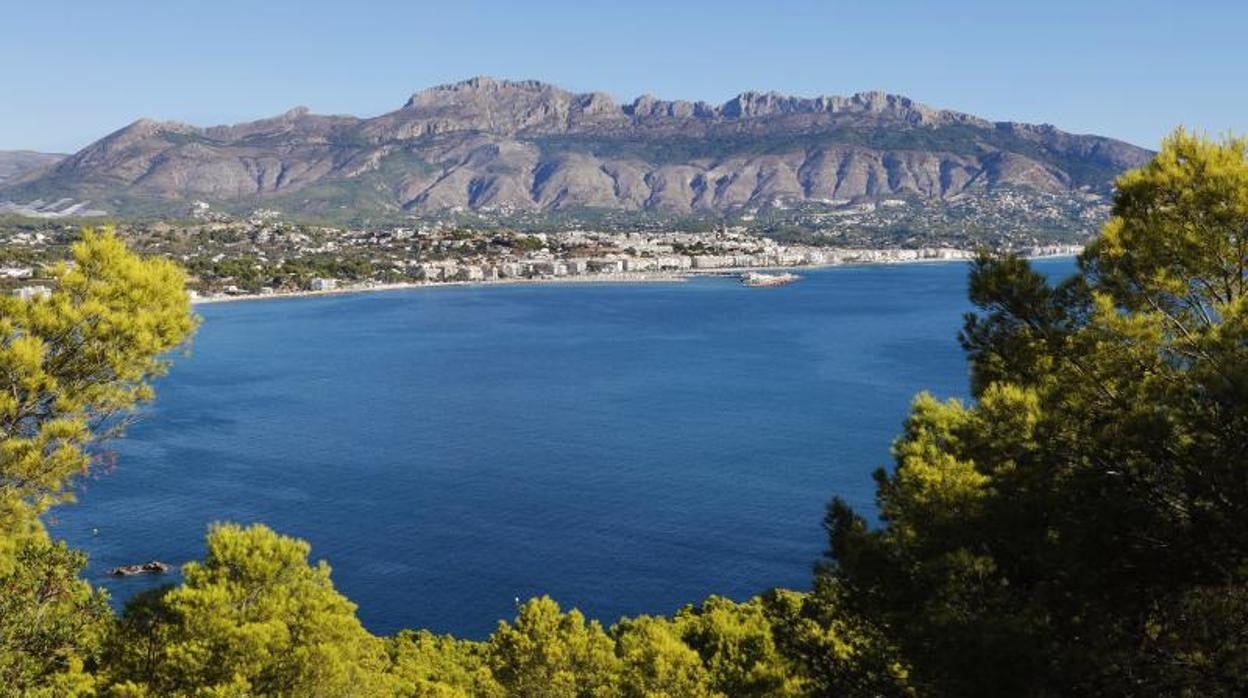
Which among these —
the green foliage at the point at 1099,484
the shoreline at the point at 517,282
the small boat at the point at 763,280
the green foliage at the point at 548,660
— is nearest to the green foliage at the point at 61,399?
the green foliage at the point at 1099,484

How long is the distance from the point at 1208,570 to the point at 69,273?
9870mm

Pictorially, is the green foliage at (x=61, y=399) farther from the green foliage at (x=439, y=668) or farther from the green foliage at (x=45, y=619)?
the green foliage at (x=439, y=668)

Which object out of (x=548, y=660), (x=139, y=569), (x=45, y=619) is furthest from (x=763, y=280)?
(x=45, y=619)

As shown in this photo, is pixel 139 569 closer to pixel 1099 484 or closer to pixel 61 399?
pixel 61 399

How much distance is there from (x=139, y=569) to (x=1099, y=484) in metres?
36.2

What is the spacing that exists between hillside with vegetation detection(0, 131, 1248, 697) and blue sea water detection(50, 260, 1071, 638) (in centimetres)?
1681

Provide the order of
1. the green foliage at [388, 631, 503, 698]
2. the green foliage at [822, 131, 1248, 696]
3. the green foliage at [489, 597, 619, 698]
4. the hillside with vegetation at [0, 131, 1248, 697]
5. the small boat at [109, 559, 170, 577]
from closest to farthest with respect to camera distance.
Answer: the green foliage at [822, 131, 1248, 696] → the hillside with vegetation at [0, 131, 1248, 697] → the green foliage at [388, 631, 503, 698] → the green foliage at [489, 597, 619, 698] → the small boat at [109, 559, 170, 577]

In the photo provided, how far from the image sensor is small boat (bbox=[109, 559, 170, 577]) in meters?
35.4

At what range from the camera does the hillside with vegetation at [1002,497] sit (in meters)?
7.18

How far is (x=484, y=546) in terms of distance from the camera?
129 ft

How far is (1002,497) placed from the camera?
8484mm

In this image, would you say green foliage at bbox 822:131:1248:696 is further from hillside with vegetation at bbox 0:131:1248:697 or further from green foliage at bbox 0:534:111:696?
green foliage at bbox 0:534:111:696

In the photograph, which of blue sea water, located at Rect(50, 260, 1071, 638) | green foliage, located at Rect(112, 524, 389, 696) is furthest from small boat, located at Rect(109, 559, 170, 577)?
green foliage, located at Rect(112, 524, 389, 696)

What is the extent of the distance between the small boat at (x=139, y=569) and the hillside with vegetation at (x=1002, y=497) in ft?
87.0
